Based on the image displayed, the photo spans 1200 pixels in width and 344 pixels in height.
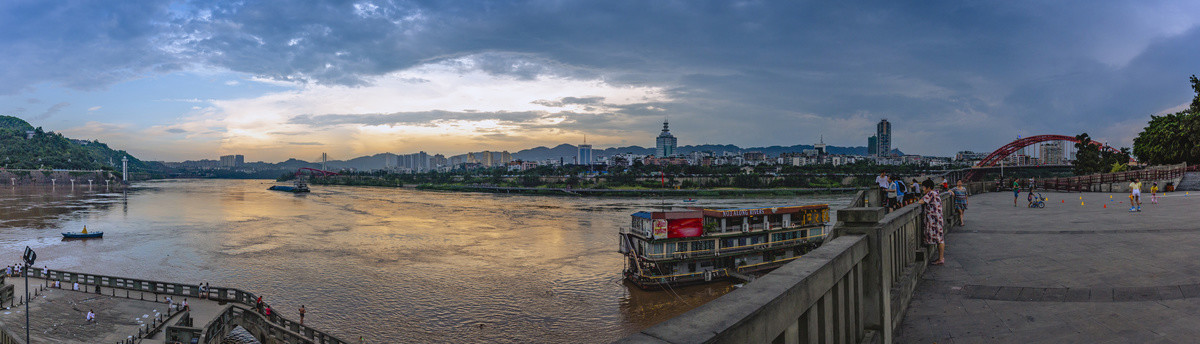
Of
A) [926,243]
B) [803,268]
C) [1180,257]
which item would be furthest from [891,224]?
[1180,257]

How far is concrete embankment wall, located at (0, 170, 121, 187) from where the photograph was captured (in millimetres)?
143375

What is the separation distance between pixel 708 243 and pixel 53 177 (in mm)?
203235

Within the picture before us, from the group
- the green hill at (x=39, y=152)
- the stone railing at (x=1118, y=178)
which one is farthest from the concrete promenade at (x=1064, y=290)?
the green hill at (x=39, y=152)

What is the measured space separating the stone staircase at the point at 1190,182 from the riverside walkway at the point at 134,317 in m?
39.4

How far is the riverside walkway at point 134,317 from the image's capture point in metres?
16.4

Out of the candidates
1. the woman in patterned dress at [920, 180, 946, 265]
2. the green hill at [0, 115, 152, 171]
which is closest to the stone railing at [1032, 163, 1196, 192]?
the woman in patterned dress at [920, 180, 946, 265]

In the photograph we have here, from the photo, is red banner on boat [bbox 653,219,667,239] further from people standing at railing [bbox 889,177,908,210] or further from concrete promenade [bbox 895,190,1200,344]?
concrete promenade [bbox 895,190,1200,344]

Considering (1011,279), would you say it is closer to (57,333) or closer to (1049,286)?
(1049,286)

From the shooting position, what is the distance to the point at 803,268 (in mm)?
2910

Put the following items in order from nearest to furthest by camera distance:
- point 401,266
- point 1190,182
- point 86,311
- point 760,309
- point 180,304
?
point 760,309
point 180,304
point 86,311
point 1190,182
point 401,266

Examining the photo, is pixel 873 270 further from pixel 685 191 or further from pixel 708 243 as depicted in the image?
pixel 685 191

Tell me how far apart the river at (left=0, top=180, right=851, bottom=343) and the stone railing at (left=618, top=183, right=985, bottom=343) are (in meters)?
16.1

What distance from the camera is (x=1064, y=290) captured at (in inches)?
236

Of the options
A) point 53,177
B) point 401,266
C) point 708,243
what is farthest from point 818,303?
point 53,177
